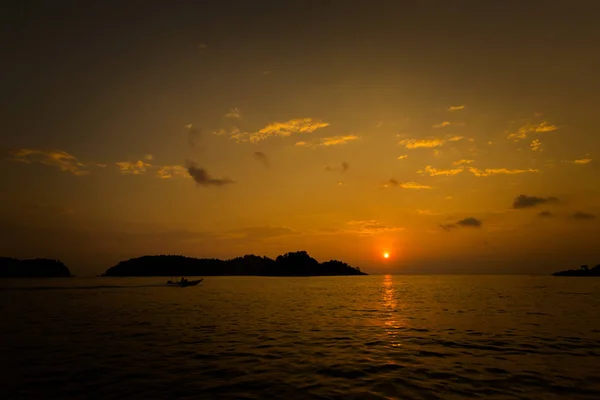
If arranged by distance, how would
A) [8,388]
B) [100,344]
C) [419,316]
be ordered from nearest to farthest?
[8,388] < [100,344] < [419,316]

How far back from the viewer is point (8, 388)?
1869cm

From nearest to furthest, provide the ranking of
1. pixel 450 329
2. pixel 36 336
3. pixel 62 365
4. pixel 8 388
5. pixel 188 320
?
pixel 8 388, pixel 62 365, pixel 36 336, pixel 450 329, pixel 188 320

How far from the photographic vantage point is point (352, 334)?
34594 mm

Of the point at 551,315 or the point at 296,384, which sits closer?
the point at 296,384

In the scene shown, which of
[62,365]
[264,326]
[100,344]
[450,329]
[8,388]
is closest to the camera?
[8,388]

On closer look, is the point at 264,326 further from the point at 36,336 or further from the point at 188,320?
the point at 36,336

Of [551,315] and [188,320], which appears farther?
[551,315]

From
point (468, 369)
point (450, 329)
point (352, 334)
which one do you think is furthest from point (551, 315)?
point (468, 369)

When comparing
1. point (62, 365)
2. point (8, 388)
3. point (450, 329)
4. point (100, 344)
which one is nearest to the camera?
point (8, 388)

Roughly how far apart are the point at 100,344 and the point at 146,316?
19.0 meters

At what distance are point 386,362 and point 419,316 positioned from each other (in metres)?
26.7

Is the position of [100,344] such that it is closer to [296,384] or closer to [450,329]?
[296,384]

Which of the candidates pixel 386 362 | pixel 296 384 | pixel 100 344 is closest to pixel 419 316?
pixel 386 362

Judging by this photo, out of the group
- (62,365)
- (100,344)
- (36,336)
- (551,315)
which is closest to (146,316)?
(36,336)
